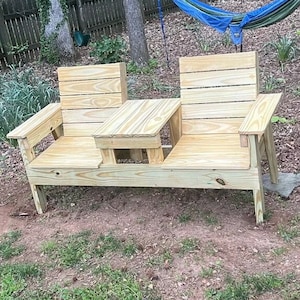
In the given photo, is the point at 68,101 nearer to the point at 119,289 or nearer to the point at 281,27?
the point at 119,289

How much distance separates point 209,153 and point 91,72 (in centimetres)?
111

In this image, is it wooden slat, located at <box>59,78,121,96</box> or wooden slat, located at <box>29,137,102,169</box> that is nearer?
wooden slat, located at <box>29,137,102,169</box>

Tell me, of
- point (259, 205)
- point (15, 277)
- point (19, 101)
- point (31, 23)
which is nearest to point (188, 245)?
point (259, 205)

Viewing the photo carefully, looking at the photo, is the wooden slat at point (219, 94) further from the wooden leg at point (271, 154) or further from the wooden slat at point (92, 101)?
the wooden slat at point (92, 101)

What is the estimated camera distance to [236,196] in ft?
9.99

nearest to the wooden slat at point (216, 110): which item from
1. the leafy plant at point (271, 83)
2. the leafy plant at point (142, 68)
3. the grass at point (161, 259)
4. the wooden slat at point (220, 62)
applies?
the wooden slat at point (220, 62)

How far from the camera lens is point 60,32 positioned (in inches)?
267

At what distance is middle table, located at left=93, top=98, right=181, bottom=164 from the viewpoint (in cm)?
268

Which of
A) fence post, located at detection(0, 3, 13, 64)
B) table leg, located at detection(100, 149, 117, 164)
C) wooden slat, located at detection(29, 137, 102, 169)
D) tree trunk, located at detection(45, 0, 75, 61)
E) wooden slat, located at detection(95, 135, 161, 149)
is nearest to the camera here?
wooden slat, located at detection(95, 135, 161, 149)

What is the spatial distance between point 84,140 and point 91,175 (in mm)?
508

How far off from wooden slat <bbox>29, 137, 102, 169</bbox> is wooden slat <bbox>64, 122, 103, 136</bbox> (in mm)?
64

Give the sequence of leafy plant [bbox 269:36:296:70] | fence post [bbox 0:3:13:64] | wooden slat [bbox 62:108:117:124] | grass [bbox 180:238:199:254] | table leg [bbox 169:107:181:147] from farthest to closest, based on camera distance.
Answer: fence post [bbox 0:3:13:64], leafy plant [bbox 269:36:296:70], wooden slat [bbox 62:108:117:124], table leg [bbox 169:107:181:147], grass [bbox 180:238:199:254]

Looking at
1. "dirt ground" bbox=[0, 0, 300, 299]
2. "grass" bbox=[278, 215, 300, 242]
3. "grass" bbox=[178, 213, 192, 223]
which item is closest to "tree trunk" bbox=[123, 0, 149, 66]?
"dirt ground" bbox=[0, 0, 300, 299]

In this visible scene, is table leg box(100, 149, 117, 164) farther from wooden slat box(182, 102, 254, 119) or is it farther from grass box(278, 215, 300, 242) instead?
grass box(278, 215, 300, 242)
